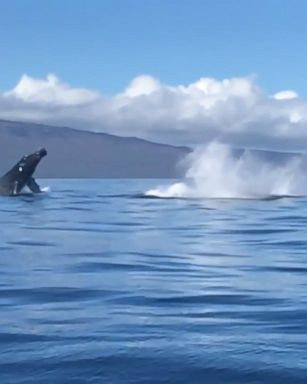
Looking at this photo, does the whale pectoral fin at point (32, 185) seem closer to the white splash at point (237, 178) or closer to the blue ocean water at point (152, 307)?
the white splash at point (237, 178)

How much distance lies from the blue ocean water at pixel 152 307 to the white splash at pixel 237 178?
1283 inches

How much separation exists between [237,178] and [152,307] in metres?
51.4

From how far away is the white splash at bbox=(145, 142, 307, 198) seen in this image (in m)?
58.3

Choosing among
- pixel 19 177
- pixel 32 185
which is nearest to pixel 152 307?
pixel 19 177

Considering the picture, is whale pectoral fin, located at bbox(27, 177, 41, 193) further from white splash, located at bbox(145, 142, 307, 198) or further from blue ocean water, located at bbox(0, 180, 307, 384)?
blue ocean water, located at bbox(0, 180, 307, 384)

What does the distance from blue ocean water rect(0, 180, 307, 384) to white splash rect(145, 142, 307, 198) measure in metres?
32.6

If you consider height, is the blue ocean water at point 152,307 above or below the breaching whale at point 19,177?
below

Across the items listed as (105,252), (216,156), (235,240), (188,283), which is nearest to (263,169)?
(216,156)

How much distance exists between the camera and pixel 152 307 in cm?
1213

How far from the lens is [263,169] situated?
6594 centimetres

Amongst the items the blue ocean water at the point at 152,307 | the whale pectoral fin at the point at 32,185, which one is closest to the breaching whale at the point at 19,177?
the whale pectoral fin at the point at 32,185

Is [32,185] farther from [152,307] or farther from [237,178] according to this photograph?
[152,307]

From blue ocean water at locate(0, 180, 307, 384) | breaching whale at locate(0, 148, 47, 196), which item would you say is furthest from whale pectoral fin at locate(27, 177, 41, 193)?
blue ocean water at locate(0, 180, 307, 384)

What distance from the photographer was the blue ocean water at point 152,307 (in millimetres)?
8742
